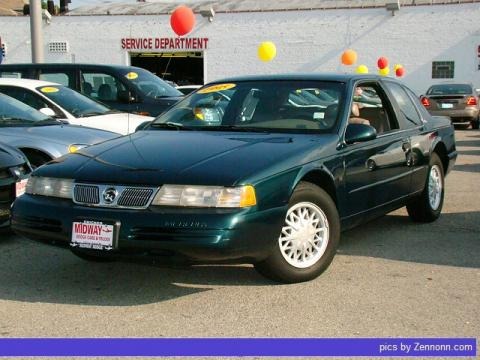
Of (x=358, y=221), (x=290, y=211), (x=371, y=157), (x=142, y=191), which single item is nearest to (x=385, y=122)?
(x=371, y=157)

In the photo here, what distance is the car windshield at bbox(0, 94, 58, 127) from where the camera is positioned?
7.42 metres

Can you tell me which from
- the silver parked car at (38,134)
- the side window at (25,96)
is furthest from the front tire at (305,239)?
the side window at (25,96)

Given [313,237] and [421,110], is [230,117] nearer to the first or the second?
[313,237]

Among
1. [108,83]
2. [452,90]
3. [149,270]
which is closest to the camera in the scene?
Result: [149,270]

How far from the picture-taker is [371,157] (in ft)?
17.6

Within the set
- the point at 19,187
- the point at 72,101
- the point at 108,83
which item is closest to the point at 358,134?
the point at 19,187

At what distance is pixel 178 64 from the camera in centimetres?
3406

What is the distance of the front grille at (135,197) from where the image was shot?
4.07 metres

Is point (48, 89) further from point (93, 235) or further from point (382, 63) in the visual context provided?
point (382, 63)

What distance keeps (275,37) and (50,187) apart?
27.6m

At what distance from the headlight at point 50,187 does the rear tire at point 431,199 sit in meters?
3.40

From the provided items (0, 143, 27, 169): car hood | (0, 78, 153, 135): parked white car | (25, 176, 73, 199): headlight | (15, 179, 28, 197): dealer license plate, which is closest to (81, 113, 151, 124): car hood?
(0, 78, 153, 135): parked white car

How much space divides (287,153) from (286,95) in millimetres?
1064

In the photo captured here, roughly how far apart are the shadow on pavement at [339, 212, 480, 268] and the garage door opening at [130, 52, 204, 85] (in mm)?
27083
